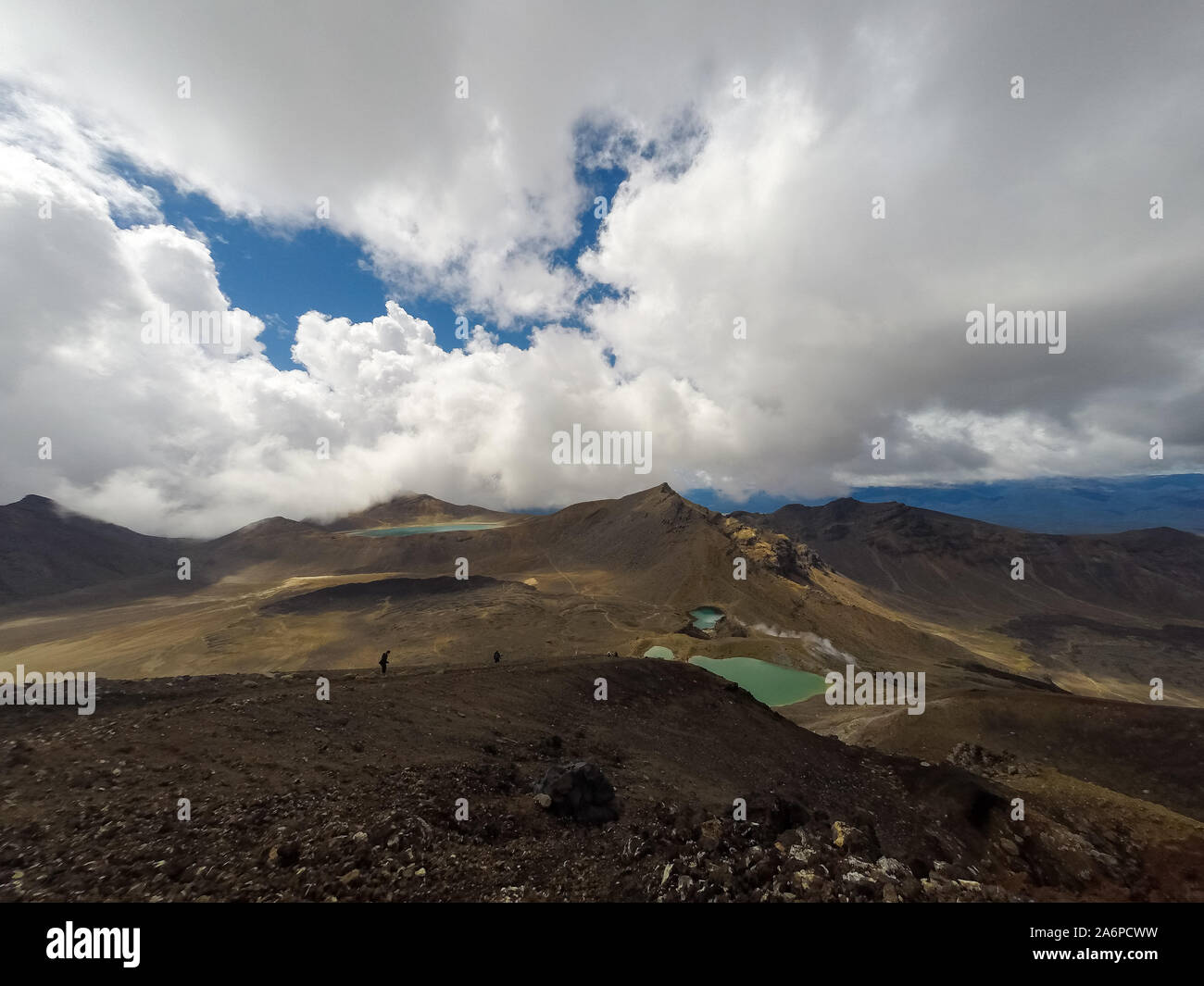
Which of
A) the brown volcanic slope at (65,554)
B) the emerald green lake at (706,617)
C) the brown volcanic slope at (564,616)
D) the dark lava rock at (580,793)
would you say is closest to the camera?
the dark lava rock at (580,793)

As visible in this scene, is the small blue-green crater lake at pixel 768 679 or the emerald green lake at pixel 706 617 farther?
the emerald green lake at pixel 706 617

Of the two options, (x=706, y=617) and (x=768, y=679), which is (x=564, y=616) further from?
(x=768, y=679)

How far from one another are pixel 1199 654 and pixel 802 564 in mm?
112410

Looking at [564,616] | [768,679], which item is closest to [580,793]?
[768,679]

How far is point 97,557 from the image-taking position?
166m

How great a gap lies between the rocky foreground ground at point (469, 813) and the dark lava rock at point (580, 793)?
31cm

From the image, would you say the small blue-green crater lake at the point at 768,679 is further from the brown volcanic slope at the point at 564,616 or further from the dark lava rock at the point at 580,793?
the dark lava rock at the point at 580,793

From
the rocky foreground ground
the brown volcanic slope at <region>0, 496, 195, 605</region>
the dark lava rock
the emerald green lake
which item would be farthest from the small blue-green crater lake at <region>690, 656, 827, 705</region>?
the brown volcanic slope at <region>0, 496, 195, 605</region>

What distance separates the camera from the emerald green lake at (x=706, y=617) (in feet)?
302

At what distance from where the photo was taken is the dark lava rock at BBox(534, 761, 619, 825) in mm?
13570

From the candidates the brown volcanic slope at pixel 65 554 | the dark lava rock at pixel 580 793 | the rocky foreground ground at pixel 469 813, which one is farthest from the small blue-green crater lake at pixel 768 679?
the brown volcanic slope at pixel 65 554

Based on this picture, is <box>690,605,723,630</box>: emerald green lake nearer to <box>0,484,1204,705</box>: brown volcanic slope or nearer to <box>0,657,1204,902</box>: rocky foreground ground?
<box>0,484,1204,705</box>: brown volcanic slope

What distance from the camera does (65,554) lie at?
529 feet
